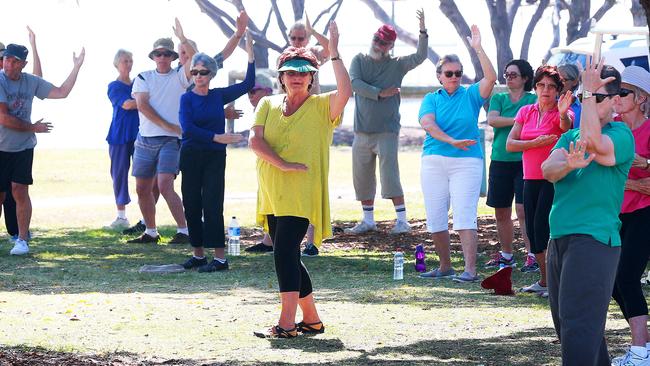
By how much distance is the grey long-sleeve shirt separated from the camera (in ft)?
46.6

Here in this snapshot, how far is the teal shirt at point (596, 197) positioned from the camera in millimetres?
6379

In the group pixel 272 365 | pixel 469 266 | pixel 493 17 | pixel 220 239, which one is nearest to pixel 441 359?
pixel 272 365

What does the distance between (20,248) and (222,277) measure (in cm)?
260

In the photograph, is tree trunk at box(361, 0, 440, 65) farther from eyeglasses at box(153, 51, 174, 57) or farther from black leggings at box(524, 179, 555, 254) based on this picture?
black leggings at box(524, 179, 555, 254)

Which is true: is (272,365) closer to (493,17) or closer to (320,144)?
(320,144)

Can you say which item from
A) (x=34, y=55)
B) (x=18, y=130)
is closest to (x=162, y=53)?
(x=34, y=55)

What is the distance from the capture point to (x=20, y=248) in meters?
13.0

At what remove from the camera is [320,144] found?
8.40 m

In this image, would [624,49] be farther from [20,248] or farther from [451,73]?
[20,248]

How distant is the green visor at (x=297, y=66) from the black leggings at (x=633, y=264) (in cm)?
216

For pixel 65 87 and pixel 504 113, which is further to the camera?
pixel 65 87

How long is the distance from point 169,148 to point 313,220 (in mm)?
5648

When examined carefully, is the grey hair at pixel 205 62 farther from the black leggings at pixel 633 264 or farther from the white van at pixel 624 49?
the white van at pixel 624 49

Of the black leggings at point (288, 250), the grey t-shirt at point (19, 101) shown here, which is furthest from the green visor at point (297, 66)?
the grey t-shirt at point (19, 101)
